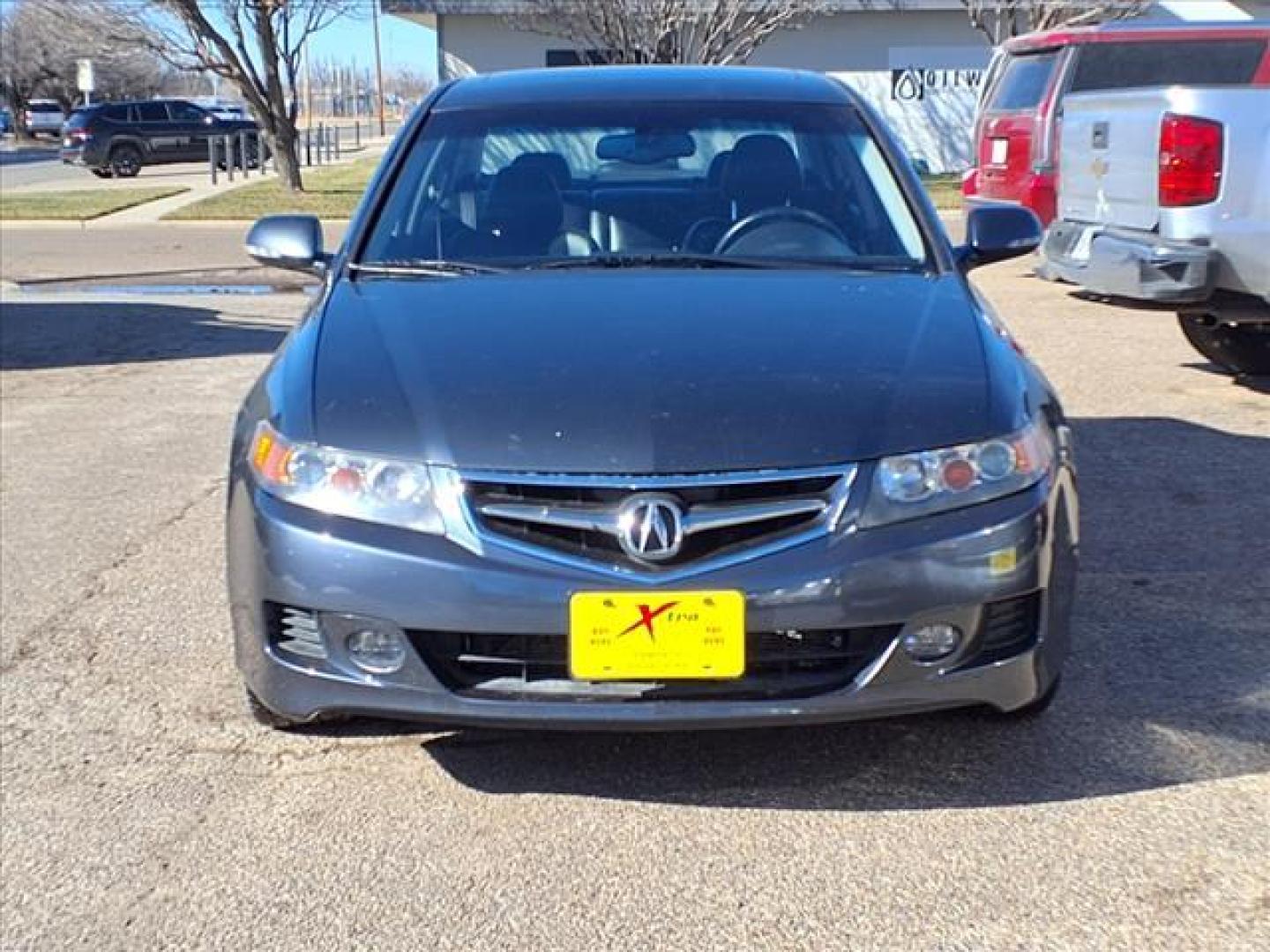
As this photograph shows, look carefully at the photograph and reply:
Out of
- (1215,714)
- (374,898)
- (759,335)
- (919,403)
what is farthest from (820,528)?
(1215,714)

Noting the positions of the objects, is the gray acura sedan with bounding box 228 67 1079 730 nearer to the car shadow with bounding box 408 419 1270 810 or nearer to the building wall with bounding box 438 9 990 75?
the car shadow with bounding box 408 419 1270 810

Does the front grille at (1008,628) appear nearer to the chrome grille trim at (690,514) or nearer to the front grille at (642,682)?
the front grille at (642,682)

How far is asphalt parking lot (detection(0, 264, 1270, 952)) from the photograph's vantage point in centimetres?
275

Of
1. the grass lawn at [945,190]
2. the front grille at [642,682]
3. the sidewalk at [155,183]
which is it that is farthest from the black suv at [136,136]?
the front grille at [642,682]

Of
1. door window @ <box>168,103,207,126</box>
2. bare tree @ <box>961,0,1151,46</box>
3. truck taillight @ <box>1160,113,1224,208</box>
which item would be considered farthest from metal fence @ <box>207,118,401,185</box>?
truck taillight @ <box>1160,113,1224,208</box>

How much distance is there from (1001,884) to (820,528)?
2.58ft

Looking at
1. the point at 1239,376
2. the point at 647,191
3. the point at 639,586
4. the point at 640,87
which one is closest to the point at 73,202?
the point at 1239,376

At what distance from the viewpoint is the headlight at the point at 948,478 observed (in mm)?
2889

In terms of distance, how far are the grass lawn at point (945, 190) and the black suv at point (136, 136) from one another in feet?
50.5

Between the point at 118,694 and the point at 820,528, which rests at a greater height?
the point at 820,528

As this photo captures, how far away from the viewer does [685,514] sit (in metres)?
2.82

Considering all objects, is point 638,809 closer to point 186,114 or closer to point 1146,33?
point 1146,33

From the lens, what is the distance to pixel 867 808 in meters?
3.15

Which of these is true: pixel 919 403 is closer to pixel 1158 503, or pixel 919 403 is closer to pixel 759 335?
pixel 759 335
